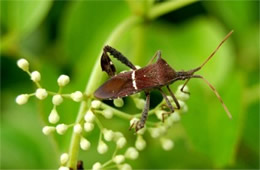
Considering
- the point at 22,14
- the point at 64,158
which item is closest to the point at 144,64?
the point at 22,14

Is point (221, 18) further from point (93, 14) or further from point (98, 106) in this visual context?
point (98, 106)

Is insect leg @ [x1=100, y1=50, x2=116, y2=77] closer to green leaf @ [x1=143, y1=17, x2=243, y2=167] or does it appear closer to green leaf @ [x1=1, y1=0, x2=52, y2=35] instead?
green leaf @ [x1=143, y1=17, x2=243, y2=167]

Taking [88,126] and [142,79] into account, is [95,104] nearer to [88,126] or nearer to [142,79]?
[88,126]

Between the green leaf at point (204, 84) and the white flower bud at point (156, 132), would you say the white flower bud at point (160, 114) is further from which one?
the green leaf at point (204, 84)

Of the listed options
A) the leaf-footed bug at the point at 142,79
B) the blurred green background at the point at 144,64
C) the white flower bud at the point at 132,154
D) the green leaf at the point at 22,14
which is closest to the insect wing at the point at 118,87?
the leaf-footed bug at the point at 142,79

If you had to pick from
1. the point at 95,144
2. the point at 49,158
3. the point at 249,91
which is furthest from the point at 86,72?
the point at 249,91

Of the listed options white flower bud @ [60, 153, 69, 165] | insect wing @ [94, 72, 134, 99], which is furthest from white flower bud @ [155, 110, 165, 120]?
white flower bud @ [60, 153, 69, 165]
